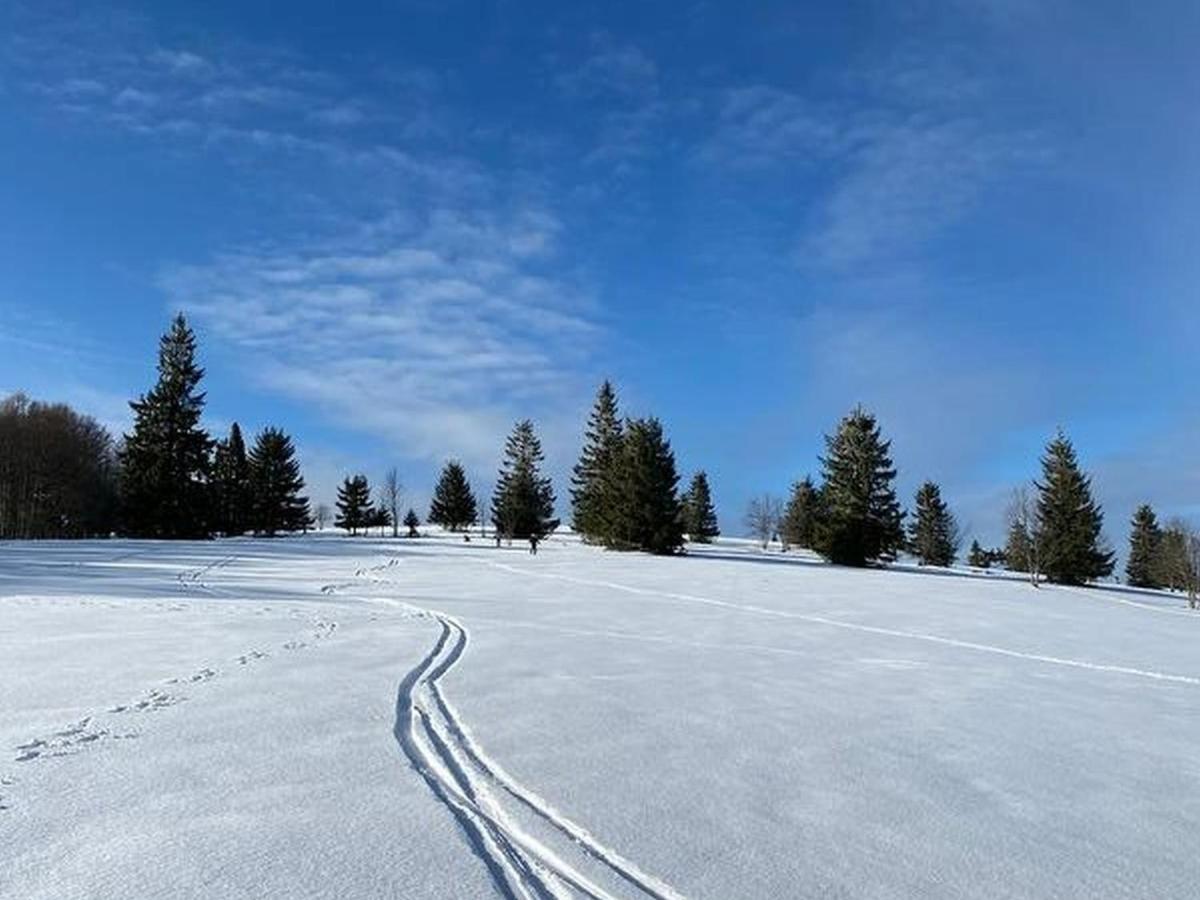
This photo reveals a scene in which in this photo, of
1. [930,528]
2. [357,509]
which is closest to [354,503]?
[357,509]

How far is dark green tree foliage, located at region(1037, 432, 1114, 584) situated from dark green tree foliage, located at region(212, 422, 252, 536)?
62.9 meters

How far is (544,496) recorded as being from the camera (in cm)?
7712

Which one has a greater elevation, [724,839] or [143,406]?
[143,406]

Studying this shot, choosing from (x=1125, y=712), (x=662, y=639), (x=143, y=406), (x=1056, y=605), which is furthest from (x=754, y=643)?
(x=143, y=406)

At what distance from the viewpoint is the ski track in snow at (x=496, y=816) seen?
4.28 metres

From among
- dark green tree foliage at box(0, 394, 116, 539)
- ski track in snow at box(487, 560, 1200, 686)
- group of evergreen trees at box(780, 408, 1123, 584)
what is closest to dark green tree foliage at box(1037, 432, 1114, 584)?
group of evergreen trees at box(780, 408, 1123, 584)

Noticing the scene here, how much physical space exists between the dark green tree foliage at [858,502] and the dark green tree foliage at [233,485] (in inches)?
2024

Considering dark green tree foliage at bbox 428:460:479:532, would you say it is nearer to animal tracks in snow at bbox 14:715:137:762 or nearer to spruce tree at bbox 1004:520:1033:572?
spruce tree at bbox 1004:520:1033:572

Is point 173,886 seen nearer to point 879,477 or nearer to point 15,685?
point 15,685

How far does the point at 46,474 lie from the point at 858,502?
53615 mm

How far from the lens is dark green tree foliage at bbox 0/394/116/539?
58.4 meters

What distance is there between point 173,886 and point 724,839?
2.90 meters

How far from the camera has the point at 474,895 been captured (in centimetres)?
409

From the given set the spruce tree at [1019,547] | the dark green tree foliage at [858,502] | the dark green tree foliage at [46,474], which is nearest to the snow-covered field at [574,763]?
the dark green tree foliage at [858,502]
